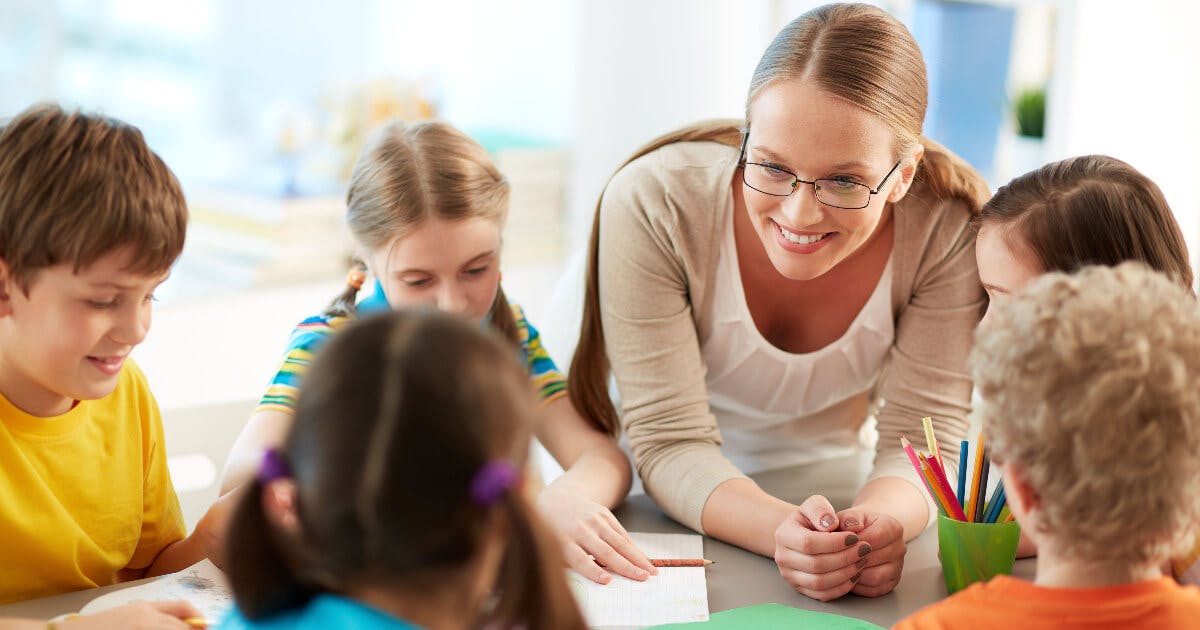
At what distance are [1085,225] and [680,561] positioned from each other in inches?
20.3

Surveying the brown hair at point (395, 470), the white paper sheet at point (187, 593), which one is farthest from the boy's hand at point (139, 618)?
the brown hair at point (395, 470)

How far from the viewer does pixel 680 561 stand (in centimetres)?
118

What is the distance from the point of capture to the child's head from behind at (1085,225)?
3.74ft

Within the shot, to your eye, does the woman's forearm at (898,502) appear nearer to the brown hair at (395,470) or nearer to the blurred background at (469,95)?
the brown hair at (395,470)

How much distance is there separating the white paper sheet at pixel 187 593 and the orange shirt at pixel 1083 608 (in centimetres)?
62

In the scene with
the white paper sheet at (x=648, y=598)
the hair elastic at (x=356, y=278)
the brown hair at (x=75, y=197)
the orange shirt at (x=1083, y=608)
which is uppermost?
the brown hair at (x=75, y=197)

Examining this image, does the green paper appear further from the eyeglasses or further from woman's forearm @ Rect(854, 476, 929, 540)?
the eyeglasses

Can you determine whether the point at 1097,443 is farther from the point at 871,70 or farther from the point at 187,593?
the point at 187,593

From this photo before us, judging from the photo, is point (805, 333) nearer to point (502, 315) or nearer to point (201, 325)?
point (502, 315)

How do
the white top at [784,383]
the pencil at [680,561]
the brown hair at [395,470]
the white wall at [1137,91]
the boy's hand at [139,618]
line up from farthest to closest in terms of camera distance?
the white wall at [1137,91] → the white top at [784,383] → the pencil at [680,561] → the boy's hand at [139,618] → the brown hair at [395,470]

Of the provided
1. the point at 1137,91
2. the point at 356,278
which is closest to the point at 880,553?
the point at 356,278

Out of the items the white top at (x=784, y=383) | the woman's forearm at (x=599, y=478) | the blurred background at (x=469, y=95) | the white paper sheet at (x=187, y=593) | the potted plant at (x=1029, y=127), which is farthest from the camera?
the potted plant at (x=1029, y=127)

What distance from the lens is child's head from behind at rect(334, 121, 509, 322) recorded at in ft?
4.58

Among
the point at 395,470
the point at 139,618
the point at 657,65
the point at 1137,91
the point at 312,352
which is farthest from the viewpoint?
the point at 657,65
